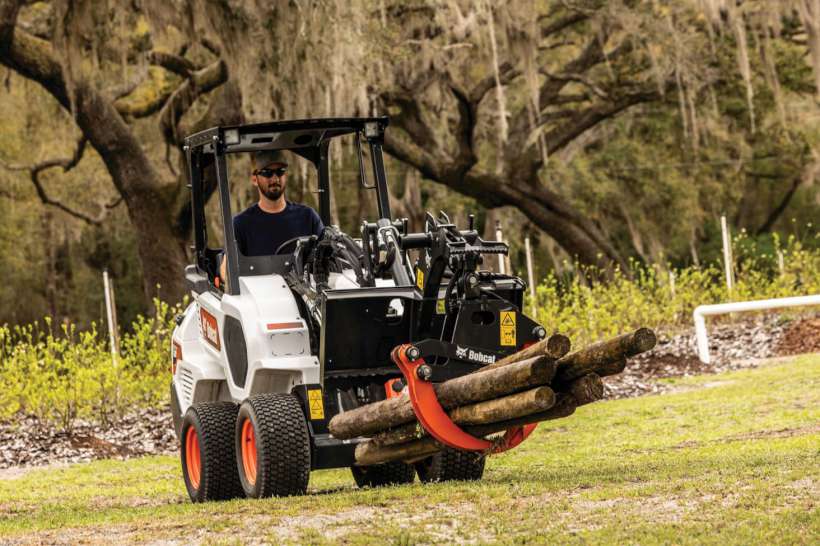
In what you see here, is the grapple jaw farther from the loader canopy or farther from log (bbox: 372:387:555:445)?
the loader canopy

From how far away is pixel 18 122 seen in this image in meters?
30.4

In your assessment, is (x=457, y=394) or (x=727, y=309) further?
(x=727, y=309)

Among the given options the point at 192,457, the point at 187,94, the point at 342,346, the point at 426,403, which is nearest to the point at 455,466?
the point at 342,346

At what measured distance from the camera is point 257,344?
325 inches

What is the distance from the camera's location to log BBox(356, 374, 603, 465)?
6973 mm

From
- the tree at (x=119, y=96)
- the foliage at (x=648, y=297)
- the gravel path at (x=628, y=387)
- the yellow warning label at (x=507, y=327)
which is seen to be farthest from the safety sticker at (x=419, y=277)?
the tree at (x=119, y=96)

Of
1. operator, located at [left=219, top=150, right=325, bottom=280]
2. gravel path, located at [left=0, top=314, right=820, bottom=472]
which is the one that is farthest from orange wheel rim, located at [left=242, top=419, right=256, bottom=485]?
gravel path, located at [left=0, top=314, right=820, bottom=472]

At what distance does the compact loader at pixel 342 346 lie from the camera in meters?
7.55

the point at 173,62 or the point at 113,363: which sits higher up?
the point at 173,62

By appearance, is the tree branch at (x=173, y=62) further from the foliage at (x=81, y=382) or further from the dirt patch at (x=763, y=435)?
the dirt patch at (x=763, y=435)

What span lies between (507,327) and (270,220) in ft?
6.91

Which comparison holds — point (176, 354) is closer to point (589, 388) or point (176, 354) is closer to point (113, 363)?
point (589, 388)

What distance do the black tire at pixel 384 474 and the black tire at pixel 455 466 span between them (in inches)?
19.9

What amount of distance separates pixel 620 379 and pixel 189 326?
7247mm
